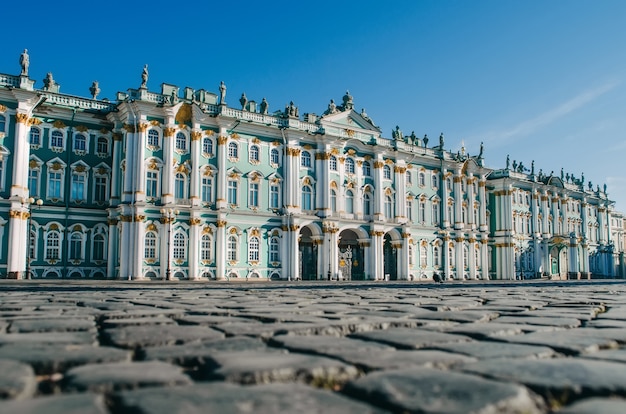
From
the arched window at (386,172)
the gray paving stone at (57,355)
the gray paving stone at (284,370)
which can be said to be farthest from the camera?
the arched window at (386,172)

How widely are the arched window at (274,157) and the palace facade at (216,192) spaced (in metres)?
0.12

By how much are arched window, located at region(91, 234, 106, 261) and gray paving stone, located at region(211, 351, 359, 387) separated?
37647 mm

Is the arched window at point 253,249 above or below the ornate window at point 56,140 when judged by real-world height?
below

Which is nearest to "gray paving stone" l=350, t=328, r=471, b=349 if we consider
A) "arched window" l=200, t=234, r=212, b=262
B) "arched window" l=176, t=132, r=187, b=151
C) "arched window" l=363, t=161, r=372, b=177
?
"arched window" l=200, t=234, r=212, b=262

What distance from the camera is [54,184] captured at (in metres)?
37.9

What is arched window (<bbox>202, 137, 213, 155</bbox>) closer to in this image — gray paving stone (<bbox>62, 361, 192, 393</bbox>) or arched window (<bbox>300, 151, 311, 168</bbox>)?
arched window (<bbox>300, 151, 311, 168</bbox>)

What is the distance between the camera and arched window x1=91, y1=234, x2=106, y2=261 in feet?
127

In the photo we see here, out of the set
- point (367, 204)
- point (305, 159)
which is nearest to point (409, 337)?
point (305, 159)

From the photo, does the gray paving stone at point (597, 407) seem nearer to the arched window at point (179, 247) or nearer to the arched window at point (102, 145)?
the arched window at point (179, 247)

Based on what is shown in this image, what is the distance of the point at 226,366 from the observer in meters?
3.26

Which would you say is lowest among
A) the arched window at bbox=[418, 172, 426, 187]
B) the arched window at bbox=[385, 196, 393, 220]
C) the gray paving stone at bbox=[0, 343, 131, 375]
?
the gray paving stone at bbox=[0, 343, 131, 375]

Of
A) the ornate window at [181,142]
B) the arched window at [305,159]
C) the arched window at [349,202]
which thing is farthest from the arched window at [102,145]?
the arched window at [349,202]

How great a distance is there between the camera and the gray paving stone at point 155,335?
441cm

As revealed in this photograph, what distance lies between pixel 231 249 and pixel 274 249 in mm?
3474
